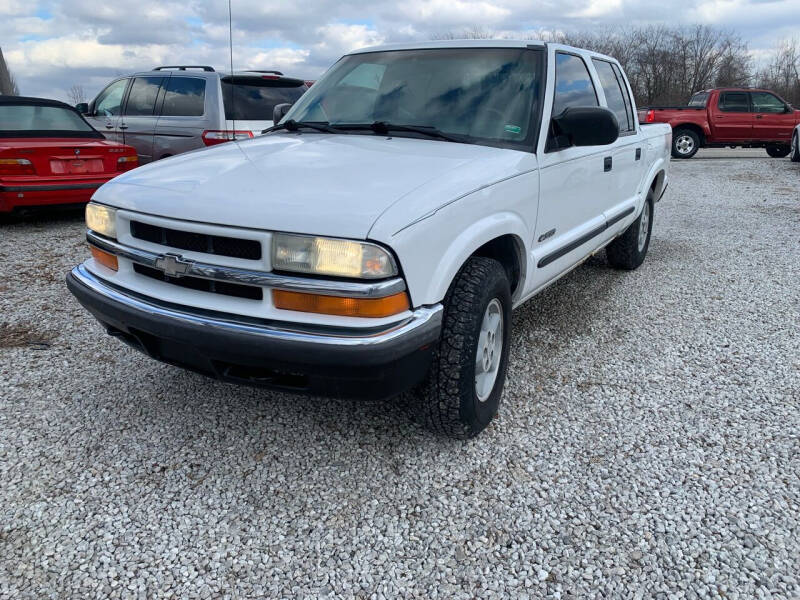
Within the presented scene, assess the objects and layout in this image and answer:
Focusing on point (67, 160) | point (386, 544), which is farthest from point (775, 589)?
point (67, 160)

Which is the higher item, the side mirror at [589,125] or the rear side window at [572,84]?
the rear side window at [572,84]

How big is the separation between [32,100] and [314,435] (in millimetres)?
6486

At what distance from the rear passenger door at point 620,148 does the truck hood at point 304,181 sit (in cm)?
165

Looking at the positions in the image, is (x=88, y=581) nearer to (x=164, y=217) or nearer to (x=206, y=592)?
(x=206, y=592)

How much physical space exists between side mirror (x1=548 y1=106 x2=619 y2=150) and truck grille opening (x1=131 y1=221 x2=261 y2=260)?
1.70 meters

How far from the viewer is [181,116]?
25.4 feet

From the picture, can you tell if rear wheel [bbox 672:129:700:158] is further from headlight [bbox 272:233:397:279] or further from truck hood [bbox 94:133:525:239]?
headlight [bbox 272:233:397:279]

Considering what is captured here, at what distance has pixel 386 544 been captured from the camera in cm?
216

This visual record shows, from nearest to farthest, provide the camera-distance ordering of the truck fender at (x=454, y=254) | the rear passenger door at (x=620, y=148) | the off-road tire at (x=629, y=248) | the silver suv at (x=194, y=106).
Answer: the truck fender at (x=454, y=254) < the rear passenger door at (x=620, y=148) < the off-road tire at (x=629, y=248) < the silver suv at (x=194, y=106)

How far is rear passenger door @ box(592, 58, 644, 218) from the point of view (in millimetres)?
4223

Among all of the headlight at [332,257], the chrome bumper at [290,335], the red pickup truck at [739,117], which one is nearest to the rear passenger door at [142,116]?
the chrome bumper at [290,335]

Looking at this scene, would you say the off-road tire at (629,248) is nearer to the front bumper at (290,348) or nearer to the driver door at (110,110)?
the front bumper at (290,348)

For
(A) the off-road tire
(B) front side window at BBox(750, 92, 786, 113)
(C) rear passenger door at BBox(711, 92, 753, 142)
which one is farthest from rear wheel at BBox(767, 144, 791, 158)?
(A) the off-road tire

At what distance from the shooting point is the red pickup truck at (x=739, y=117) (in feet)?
52.9
